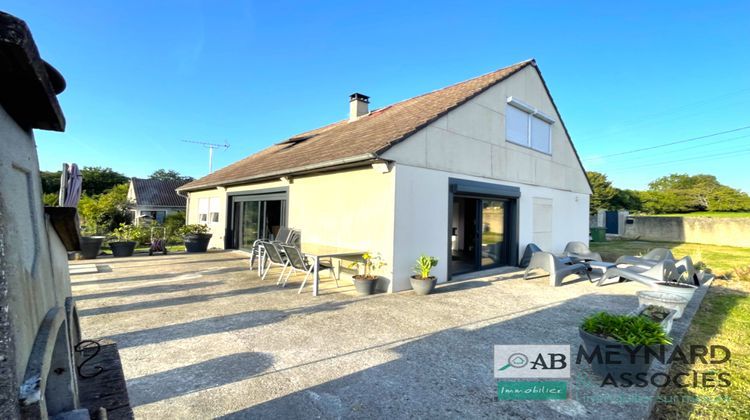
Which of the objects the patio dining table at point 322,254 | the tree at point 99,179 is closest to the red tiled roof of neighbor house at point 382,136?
the patio dining table at point 322,254

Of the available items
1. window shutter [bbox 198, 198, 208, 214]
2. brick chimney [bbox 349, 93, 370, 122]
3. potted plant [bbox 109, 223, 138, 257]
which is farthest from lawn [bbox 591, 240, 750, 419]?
window shutter [bbox 198, 198, 208, 214]

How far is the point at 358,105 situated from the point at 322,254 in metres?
8.39

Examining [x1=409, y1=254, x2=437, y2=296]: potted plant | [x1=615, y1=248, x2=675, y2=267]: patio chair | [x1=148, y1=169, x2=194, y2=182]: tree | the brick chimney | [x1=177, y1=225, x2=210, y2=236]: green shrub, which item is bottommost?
[x1=409, y1=254, x2=437, y2=296]: potted plant

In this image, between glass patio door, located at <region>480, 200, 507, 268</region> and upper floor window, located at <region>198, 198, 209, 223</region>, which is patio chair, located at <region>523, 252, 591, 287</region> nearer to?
glass patio door, located at <region>480, 200, 507, 268</region>

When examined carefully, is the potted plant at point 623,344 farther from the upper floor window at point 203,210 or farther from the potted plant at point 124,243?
the upper floor window at point 203,210

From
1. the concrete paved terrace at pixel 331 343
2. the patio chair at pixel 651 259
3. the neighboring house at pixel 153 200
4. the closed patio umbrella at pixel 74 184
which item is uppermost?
the neighboring house at pixel 153 200

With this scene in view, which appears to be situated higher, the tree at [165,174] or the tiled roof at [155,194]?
the tree at [165,174]

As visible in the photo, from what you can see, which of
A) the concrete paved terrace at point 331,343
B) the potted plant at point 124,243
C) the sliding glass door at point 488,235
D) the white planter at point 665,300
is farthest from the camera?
the potted plant at point 124,243

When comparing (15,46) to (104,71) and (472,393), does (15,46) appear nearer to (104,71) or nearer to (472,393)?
(472,393)

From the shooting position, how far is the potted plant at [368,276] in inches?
249

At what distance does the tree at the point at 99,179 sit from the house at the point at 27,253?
50996mm

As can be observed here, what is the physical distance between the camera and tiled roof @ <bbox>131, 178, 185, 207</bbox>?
103 ft

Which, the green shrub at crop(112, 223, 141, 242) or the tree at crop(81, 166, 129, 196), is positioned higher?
the tree at crop(81, 166, 129, 196)

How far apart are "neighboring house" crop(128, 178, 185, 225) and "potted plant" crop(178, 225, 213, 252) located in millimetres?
21130
